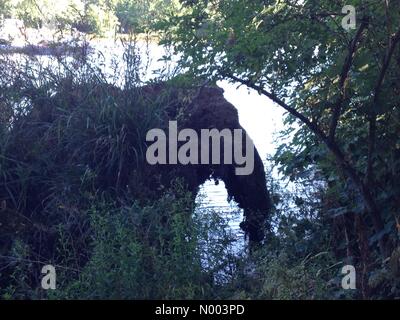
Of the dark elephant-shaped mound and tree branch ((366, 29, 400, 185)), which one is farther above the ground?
the dark elephant-shaped mound

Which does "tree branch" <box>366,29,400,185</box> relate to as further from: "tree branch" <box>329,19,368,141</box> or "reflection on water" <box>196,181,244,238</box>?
"reflection on water" <box>196,181,244,238</box>

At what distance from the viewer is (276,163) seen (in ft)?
28.4

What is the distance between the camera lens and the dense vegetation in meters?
6.31

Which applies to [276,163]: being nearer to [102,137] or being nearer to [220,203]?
[220,203]

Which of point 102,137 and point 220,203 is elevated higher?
point 102,137

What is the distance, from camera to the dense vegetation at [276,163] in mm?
6312

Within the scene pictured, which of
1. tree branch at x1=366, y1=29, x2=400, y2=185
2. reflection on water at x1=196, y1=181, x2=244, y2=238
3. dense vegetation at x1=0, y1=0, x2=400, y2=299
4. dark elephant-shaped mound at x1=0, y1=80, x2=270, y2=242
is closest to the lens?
tree branch at x1=366, y1=29, x2=400, y2=185

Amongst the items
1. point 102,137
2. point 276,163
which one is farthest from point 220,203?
A: point 102,137

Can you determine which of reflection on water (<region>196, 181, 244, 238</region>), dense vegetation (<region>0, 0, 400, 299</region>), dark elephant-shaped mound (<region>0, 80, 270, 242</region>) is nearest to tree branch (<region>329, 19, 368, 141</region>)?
dense vegetation (<region>0, 0, 400, 299</region>)

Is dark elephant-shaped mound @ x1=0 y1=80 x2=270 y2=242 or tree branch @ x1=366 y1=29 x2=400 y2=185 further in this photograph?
dark elephant-shaped mound @ x1=0 y1=80 x2=270 y2=242

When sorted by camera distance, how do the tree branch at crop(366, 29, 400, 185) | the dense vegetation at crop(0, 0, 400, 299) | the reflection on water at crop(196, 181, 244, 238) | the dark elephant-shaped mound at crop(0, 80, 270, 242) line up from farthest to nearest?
the reflection on water at crop(196, 181, 244, 238), the dark elephant-shaped mound at crop(0, 80, 270, 242), the dense vegetation at crop(0, 0, 400, 299), the tree branch at crop(366, 29, 400, 185)
